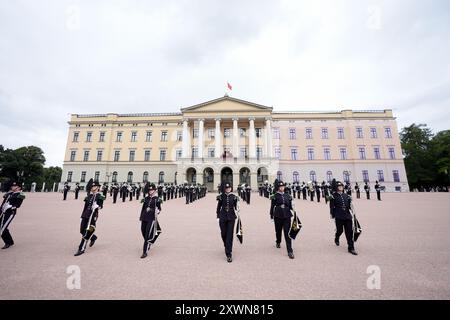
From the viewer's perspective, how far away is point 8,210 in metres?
5.18

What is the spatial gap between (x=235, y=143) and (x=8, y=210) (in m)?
35.0

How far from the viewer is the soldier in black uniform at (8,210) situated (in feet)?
16.6

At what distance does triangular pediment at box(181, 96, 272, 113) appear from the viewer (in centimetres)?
4216

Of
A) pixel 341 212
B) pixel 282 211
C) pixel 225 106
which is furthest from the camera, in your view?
pixel 225 106

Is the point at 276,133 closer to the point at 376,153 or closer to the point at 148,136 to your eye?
the point at 376,153

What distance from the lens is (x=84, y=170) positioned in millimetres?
46062

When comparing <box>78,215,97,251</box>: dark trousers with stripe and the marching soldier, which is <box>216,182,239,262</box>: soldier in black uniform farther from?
<box>78,215,97,251</box>: dark trousers with stripe

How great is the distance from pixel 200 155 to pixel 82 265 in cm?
3543

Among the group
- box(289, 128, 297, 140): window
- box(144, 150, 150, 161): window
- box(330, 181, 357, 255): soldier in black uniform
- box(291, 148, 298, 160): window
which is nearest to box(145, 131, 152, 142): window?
box(144, 150, 150, 161): window

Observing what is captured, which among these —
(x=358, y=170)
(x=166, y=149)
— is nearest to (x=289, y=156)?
(x=358, y=170)

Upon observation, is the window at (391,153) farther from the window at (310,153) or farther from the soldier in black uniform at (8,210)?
the soldier in black uniform at (8,210)

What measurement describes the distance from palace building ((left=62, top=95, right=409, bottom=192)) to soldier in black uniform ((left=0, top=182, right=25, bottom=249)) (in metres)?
33.6

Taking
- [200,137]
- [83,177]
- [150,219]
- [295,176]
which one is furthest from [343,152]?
[83,177]
